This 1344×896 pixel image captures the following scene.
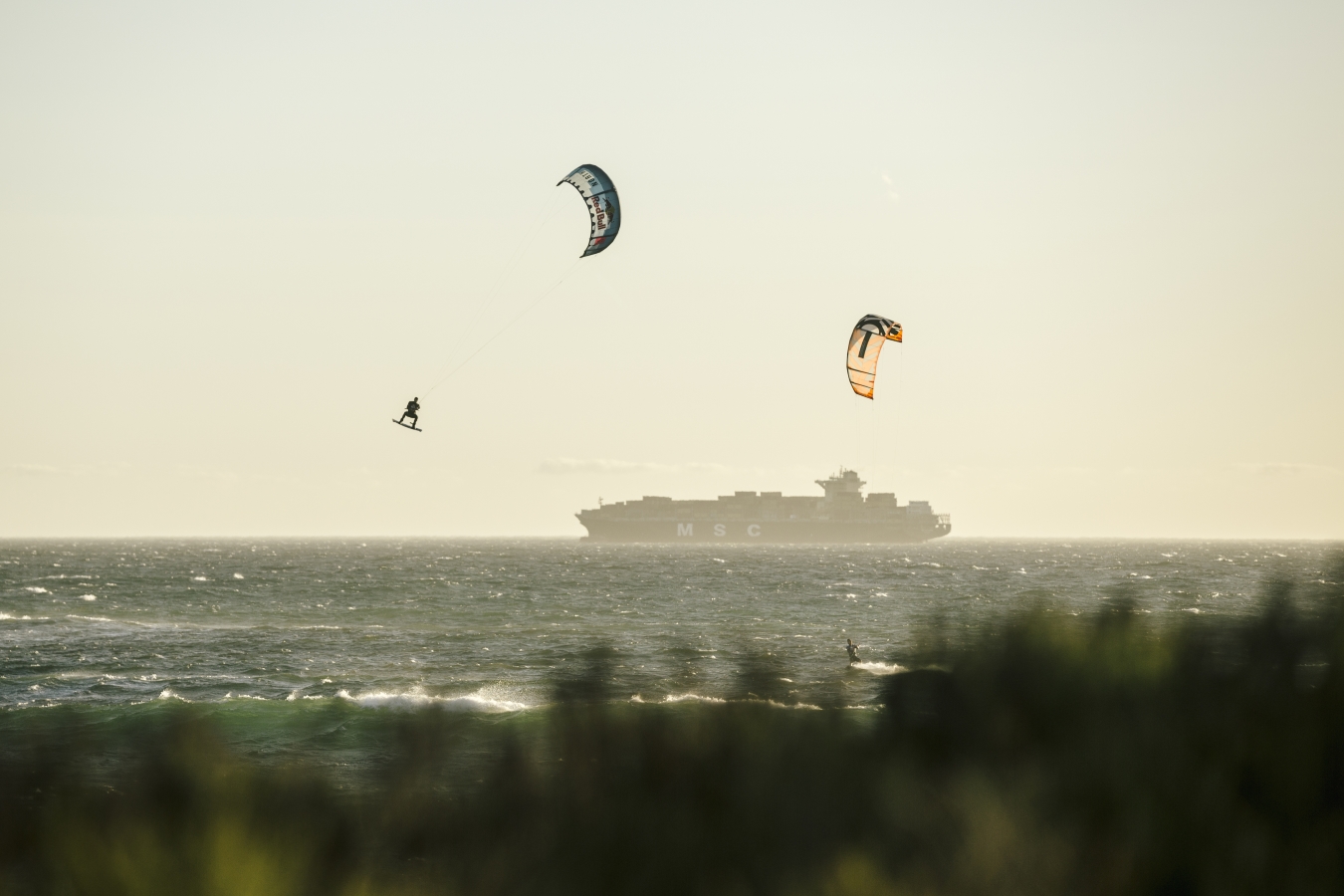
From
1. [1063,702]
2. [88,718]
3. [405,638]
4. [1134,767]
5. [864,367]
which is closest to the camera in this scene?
[1134,767]

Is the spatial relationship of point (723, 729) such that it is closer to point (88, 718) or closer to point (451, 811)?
point (451, 811)

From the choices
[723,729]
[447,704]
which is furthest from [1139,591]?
[723,729]

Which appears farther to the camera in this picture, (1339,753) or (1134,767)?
(1339,753)

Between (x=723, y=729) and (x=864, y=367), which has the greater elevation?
(x=864, y=367)

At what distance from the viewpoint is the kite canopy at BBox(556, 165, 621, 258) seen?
26.8 metres

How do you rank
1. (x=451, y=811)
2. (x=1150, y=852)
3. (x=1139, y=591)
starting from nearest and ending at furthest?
(x=1150, y=852)
(x=451, y=811)
(x=1139, y=591)

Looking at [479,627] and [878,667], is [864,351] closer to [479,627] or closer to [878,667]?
[878,667]

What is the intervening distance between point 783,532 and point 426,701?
6682 inches

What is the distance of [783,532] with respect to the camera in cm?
19450

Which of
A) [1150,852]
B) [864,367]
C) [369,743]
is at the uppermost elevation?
[864,367]

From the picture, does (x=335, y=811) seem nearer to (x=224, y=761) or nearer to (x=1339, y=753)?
(x=224, y=761)

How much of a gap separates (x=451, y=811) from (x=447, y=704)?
16.7m

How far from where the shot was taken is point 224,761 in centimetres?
1038

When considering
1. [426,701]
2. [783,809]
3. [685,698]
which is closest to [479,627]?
[426,701]
